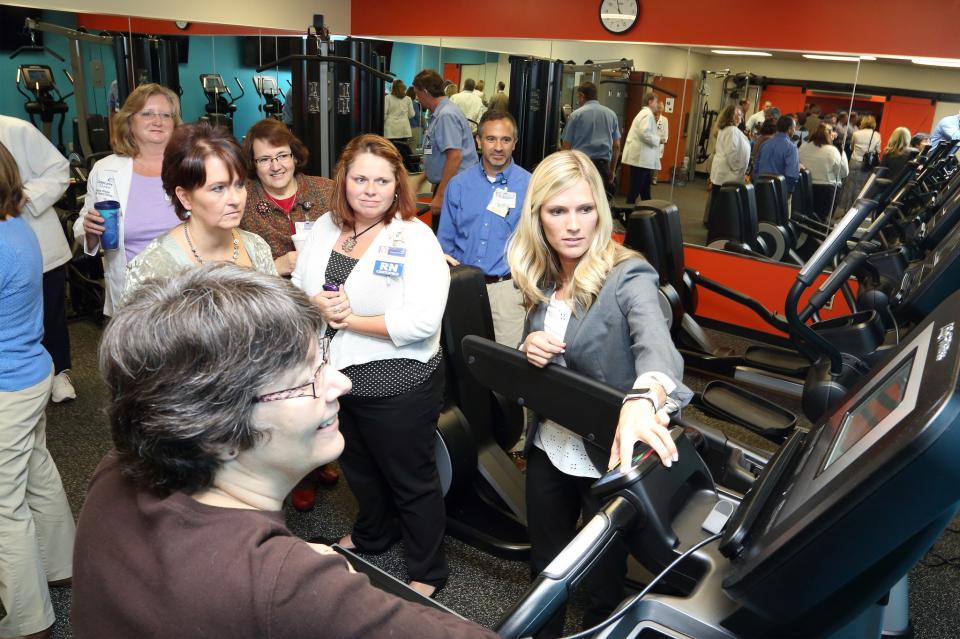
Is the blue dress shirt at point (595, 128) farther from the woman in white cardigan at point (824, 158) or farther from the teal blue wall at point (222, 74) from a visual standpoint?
the teal blue wall at point (222, 74)

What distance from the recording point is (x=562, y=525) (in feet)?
6.55

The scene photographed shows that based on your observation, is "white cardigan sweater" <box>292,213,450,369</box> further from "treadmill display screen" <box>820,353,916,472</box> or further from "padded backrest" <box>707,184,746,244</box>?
"padded backrest" <box>707,184,746,244</box>

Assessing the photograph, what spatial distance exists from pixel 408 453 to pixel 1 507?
45.6 inches

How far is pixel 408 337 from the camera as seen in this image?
2.23 m

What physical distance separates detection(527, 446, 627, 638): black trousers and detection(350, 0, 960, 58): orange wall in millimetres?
4286

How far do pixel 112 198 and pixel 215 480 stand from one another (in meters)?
2.18

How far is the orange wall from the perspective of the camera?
185 inches

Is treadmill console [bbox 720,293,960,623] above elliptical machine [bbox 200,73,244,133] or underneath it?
underneath

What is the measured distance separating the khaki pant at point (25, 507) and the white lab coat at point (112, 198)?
587 millimetres

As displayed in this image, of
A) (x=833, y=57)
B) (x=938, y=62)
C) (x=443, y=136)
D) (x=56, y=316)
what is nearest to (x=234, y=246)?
(x=56, y=316)

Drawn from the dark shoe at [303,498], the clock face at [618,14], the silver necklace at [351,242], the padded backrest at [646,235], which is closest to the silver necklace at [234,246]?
the silver necklace at [351,242]

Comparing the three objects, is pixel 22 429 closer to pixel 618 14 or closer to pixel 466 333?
pixel 466 333

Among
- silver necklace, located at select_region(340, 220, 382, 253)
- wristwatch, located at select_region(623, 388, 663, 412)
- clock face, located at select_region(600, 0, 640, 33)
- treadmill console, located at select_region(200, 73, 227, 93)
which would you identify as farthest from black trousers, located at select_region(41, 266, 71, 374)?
clock face, located at select_region(600, 0, 640, 33)

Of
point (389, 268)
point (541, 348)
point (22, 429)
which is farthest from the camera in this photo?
point (389, 268)
